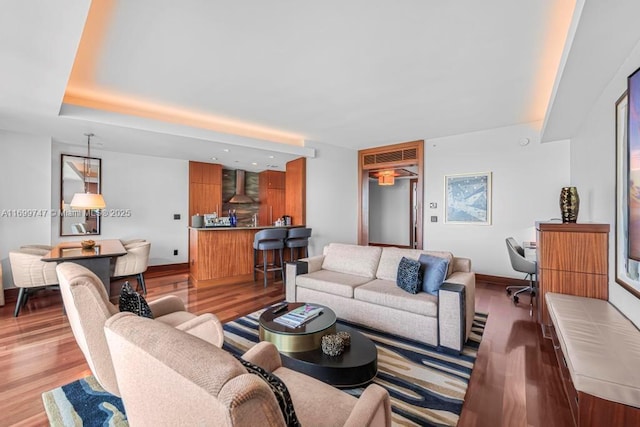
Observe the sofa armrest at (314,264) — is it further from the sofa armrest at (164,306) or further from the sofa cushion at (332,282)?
the sofa armrest at (164,306)

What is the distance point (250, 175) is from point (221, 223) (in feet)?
8.86

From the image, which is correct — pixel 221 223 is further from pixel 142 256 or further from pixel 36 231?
pixel 36 231

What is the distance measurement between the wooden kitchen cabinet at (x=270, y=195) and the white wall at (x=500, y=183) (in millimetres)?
3865

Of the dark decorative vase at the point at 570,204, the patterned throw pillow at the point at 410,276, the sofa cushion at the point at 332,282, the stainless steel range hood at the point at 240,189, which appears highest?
the stainless steel range hood at the point at 240,189

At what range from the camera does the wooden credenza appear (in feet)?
8.43

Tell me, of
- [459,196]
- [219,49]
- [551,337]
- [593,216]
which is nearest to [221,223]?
[219,49]

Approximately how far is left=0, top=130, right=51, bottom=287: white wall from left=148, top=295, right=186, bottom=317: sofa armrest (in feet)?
11.5

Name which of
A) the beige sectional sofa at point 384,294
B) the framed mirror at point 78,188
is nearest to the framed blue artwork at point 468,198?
the beige sectional sofa at point 384,294

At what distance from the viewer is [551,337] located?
2.74 m

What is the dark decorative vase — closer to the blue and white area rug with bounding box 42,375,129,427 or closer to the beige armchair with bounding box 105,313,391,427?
the beige armchair with bounding box 105,313,391,427

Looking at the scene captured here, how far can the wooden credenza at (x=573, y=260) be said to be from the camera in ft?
8.43

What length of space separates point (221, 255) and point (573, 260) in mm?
4544

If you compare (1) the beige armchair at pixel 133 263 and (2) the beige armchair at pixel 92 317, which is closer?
(2) the beige armchair at pixel 92 317

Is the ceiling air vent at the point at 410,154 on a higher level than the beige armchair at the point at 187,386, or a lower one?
higher
